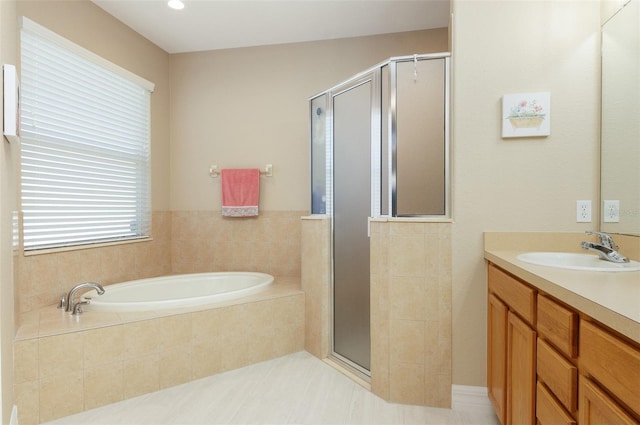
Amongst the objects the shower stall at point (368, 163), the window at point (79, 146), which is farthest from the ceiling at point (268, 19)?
the shower stall at point (368, 163)

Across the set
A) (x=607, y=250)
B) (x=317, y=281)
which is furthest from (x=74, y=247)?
(x=607, y=250)

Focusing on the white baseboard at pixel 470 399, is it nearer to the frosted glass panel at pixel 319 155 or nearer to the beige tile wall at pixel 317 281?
the beige tile wall at pixel 317 281

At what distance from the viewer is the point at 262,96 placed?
3.49 metres

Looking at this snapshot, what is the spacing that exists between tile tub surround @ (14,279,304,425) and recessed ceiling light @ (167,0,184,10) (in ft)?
7.57

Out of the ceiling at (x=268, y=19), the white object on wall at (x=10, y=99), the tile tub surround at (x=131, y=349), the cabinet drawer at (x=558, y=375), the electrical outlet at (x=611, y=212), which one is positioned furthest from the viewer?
the ceiling at (x=268, y=19)

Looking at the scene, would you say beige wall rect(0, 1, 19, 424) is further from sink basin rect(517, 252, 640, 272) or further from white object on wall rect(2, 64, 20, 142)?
→ sink basin rect(517, 252, 640, 272)

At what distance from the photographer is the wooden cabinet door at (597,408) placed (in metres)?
0.74

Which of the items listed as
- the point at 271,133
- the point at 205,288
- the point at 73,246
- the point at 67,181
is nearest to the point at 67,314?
the point at 73,246

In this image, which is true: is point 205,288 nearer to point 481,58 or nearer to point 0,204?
point 0,204

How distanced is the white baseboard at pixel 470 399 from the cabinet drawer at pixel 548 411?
825 mm

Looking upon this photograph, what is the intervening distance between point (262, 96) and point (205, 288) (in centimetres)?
198

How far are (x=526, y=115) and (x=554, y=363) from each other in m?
1.33

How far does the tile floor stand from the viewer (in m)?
1.86

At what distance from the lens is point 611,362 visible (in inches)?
30.9
